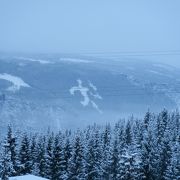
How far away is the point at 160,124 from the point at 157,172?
3698cm

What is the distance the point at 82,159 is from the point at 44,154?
8827mm

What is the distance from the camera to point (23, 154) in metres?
83.3

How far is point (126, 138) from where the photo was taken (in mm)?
110438

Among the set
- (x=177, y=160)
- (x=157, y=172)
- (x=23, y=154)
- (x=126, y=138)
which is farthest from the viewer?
(x=126, y=138)

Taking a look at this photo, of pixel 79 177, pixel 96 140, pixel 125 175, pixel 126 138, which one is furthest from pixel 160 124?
pixel 125 175

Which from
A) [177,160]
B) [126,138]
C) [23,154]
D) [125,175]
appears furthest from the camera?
[126,138]

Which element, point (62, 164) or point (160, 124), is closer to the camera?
point (62, 164)

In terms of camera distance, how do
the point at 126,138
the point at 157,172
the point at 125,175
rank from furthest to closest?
the point at 126,138
the point at 157,172
the point at 125,175

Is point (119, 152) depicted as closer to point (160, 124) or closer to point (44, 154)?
point (44, 154)

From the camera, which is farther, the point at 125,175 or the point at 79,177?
the point at 79,177

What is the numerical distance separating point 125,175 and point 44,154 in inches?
1184

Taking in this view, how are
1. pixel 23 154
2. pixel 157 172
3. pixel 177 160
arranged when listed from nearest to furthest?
pixel 177 160 < pixel 157 172 < pixel 23 154

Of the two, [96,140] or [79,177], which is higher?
[96,140]

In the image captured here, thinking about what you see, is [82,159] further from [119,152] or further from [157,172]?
[157,172]
